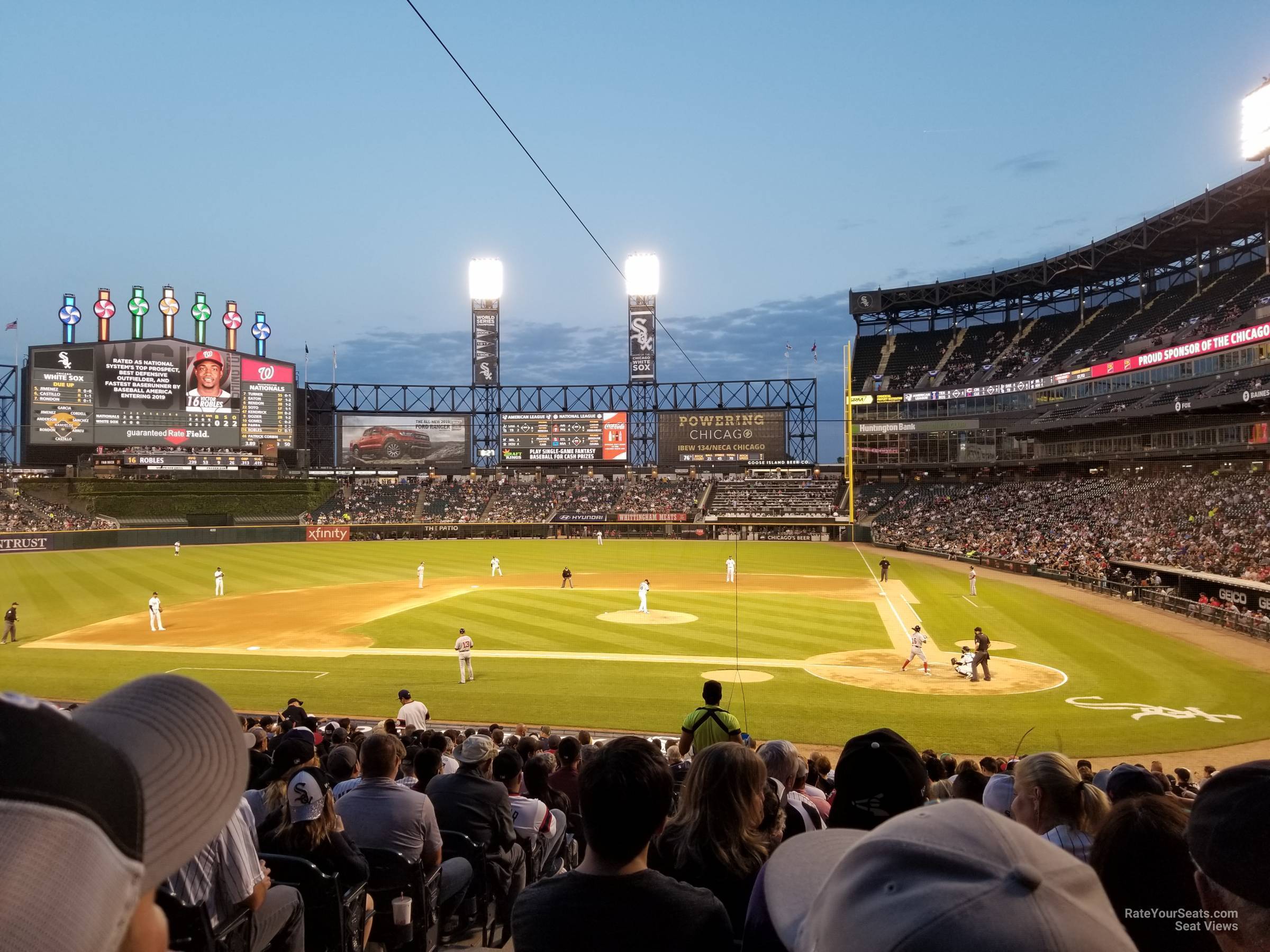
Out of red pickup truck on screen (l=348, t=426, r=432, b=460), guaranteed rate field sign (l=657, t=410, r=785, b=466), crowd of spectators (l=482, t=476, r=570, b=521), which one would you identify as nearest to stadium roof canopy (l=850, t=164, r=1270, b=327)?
guaranteed rate field sign (l=657, t=410, r=785, b=466)

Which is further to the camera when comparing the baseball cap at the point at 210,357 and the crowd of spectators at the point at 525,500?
the crowd of spectators at the point at 525,500

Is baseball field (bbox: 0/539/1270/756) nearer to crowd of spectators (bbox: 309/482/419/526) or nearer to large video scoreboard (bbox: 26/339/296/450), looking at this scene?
large video scoreboard (bbox: 26/339/296/450)

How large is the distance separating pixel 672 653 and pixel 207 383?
66.5 meters

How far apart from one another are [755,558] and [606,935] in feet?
177

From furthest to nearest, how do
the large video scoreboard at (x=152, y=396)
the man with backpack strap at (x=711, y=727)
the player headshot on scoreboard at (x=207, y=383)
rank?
the player headshot on scoreboard at (x=207, y=383)
the large video scoreboard at (x=152, y=396)
the man with backpack strap at (x=711, y=727)

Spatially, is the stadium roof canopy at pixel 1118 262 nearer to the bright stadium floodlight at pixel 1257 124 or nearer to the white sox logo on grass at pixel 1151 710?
the bright stadium floodlight at pixel 1257 124

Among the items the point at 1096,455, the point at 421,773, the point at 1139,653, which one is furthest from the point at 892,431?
the point at 421,773

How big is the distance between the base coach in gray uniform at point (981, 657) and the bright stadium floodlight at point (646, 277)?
2897 inches

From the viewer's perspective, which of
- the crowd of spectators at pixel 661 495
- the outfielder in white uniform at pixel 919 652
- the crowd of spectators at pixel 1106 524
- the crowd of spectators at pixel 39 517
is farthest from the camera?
the crowd of spectators at pixel 661 495

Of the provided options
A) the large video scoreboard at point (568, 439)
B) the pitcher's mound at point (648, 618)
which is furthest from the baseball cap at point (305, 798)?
the large video scoreboard at point (568, 439)

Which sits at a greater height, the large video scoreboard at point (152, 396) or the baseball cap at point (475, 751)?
the large video scoreboard at point (152, 396)

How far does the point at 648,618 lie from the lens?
31.1 meters

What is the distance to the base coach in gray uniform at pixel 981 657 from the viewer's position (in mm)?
20922

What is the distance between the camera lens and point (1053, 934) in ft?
4.11
